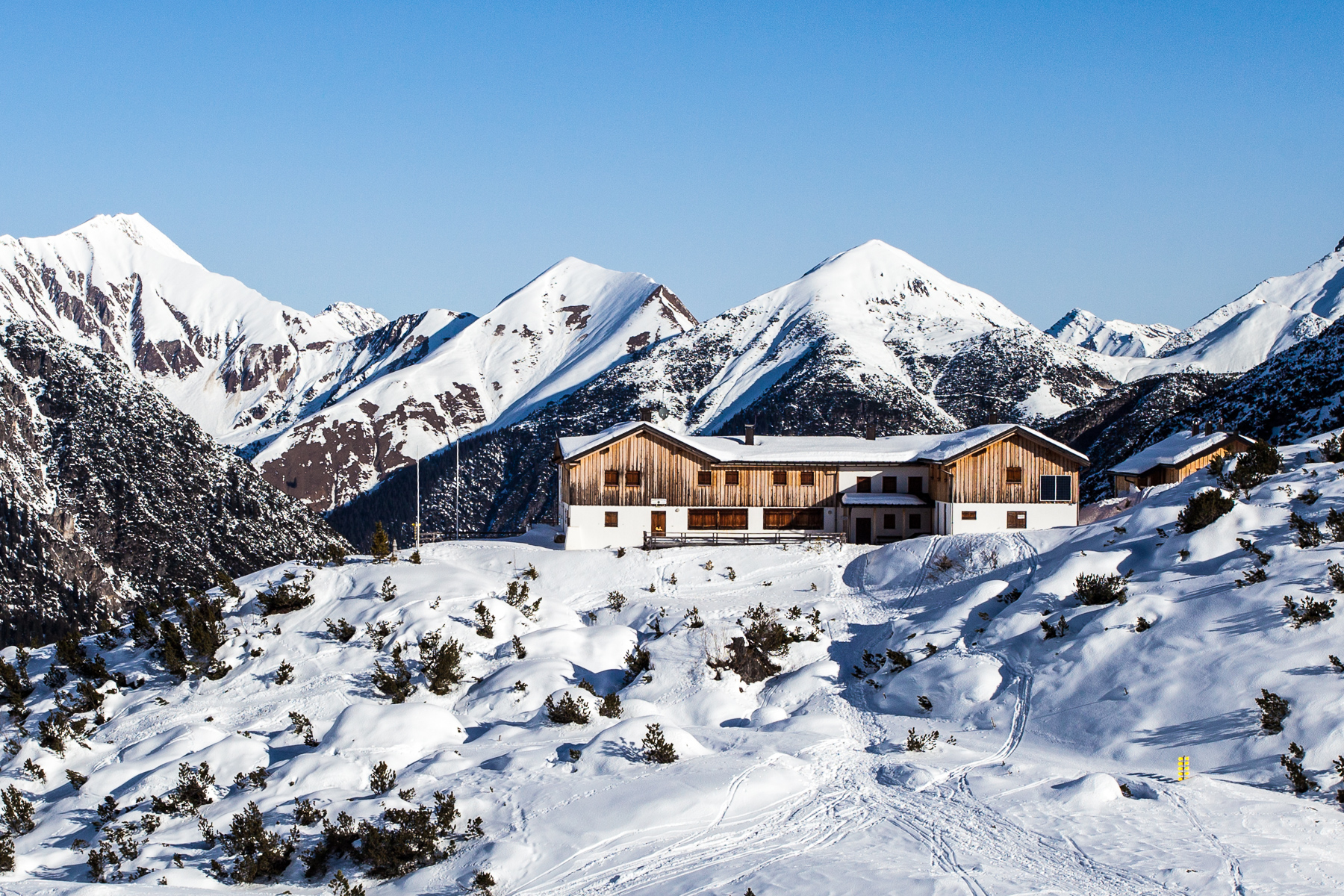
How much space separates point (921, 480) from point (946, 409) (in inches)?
5348

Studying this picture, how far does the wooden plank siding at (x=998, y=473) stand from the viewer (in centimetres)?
4797

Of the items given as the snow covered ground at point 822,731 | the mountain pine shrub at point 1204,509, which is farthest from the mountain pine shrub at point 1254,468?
the mountain pine shrub at point 1204,509

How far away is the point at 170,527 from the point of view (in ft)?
372

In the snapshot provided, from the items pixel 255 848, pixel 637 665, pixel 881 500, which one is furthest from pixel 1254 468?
pixel 255 848

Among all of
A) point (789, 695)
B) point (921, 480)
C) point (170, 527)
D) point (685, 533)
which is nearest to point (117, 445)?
point (170, 527)

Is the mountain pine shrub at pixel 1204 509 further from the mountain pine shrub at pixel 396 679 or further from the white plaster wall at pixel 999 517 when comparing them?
the mountain pine shrub at pixel 396 679

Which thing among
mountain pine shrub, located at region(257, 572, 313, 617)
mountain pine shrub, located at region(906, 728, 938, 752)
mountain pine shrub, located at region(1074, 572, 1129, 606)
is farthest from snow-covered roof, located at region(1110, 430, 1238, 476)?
mountain pine shrub, located at region(257, 572, 313, 617)

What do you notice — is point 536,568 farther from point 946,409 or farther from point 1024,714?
point 946,409

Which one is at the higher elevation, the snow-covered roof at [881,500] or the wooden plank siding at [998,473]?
the wooden plank siding at [998,473]

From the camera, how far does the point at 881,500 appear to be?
49312mm

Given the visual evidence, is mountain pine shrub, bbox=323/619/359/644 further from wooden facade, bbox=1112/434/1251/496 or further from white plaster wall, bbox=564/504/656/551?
wooden facade, bbox=1112/434/1251/496

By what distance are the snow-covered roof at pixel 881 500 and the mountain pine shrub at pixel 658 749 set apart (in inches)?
1114

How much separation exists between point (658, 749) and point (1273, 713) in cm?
1277

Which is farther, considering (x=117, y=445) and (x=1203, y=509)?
(x=117, y=445)
